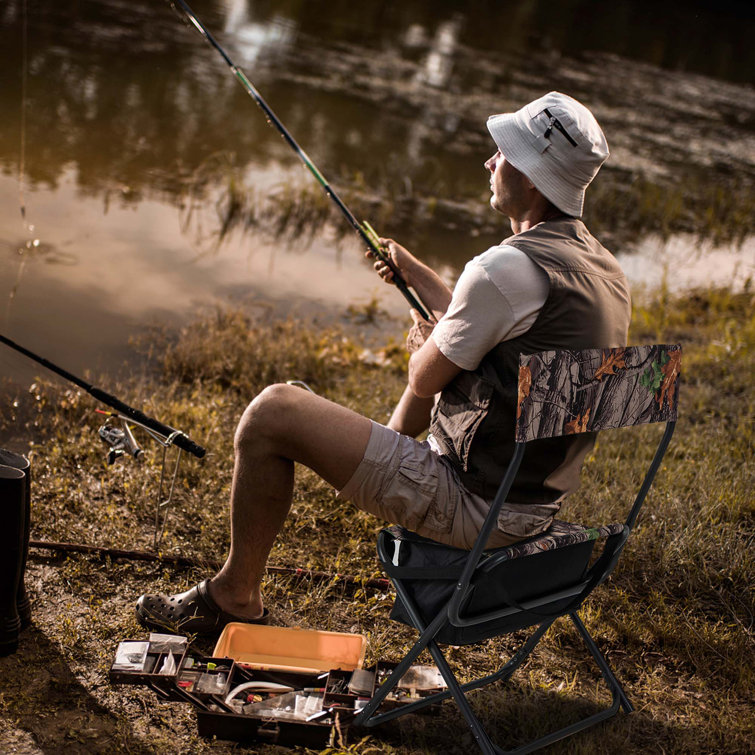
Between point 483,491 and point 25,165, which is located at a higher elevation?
point 483,491

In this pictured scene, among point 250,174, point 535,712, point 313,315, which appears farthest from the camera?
point 250,174

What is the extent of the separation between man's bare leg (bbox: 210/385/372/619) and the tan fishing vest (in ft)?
0.78

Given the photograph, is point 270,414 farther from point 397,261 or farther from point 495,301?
point 397,261

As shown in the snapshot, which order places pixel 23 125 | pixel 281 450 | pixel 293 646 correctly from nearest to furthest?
pixel 281 450 → pixel 293 646 → pixel 23 125

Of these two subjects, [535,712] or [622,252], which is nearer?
[535,712]

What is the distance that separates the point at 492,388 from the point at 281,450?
515mm

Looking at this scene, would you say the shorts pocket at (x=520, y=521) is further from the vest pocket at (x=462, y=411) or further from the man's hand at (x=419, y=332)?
the man's hand at (x=419, y=332)

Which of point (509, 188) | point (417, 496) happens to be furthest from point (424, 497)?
point (509, 188)

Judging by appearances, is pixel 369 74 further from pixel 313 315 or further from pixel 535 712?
pixel 535 712

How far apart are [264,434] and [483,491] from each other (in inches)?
20.2

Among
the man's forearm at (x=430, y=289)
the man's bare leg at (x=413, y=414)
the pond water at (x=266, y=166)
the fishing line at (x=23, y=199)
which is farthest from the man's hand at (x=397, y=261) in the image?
the fishing line at (x=23, y=199)

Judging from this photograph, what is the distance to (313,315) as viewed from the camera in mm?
5344

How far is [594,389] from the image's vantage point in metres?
1.72

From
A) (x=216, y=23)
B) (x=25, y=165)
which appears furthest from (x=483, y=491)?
(x=216, y=23)
